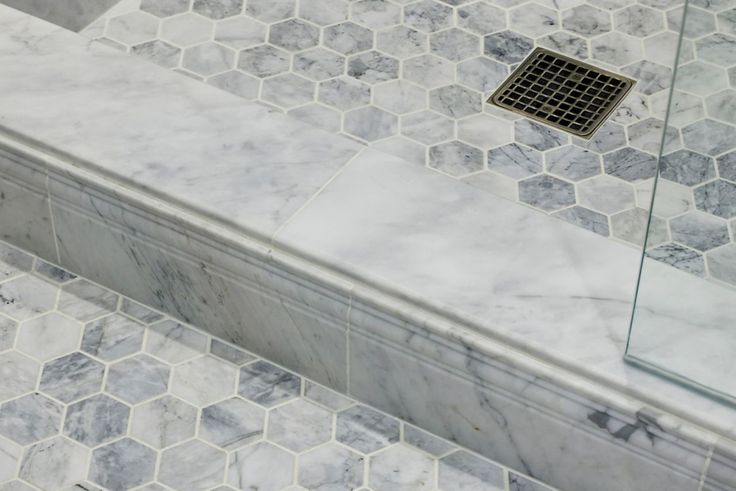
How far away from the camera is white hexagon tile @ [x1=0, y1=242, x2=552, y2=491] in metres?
2.07

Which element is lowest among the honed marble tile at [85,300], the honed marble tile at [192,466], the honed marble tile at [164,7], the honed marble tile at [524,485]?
the honed marble tile at [524,485]

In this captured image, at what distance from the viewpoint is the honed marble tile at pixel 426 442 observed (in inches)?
83.4

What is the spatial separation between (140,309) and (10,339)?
0.22 m

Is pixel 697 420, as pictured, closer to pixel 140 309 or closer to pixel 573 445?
pixel 573 445

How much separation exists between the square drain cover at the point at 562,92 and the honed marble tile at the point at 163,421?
0.97 m

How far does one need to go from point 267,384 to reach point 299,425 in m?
0.10

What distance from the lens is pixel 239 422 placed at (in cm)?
214

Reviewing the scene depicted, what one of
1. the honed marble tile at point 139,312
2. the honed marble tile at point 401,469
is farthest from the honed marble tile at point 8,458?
the honed marble tile at point 401,469

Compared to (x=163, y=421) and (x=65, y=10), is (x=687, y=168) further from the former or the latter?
(x=65, y=10)

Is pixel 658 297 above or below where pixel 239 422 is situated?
above

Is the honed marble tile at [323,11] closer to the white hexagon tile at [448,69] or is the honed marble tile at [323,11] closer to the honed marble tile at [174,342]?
the white hexagon tile at [448,69]

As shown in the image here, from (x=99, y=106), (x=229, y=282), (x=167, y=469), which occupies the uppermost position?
(x=99, y=106)

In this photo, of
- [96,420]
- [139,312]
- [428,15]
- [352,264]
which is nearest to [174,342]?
[139,312]

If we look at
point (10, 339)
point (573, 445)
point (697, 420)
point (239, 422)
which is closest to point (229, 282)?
point (239, 422)
